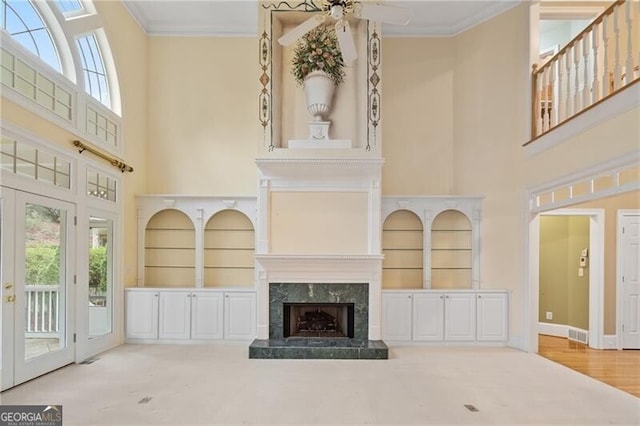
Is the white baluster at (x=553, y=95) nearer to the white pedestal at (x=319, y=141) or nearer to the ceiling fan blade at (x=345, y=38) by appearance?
the white pedestal at (x=319, y=141)

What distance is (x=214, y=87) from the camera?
21.8 feet

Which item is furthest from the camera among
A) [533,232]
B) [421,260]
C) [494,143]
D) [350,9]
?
[421,260]

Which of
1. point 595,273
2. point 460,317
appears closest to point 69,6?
point 460,317

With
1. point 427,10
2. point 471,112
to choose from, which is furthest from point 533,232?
point 427,10

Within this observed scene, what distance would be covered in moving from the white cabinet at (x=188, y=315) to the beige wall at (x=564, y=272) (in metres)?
5.07

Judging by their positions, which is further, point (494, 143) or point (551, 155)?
point (494, 143)

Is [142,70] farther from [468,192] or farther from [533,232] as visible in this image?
[533,232]

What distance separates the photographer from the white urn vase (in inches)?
217

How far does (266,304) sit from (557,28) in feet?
22.2

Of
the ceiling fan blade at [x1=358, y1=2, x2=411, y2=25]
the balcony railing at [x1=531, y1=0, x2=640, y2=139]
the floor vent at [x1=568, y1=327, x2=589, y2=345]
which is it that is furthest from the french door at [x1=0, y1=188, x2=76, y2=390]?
the floor vent at [x1=568, y1=327, x2=589, y2=345]

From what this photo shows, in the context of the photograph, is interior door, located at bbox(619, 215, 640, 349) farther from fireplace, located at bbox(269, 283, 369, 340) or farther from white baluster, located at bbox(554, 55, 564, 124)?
fireplace, located at bbox(269, 283, 369, 340)

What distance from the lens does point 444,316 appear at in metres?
5.83

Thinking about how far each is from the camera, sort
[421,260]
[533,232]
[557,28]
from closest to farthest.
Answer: [533,232] → [421,260] → [557,28]

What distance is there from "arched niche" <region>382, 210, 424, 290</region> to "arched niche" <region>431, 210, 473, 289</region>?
0.23 meters
